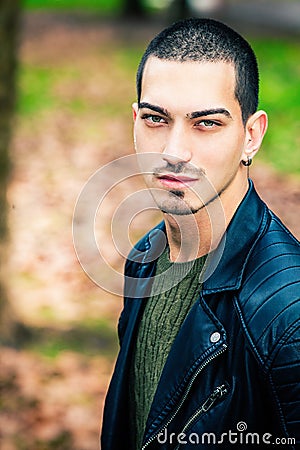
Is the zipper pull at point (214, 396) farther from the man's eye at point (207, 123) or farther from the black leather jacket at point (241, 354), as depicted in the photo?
the man's eye at point (207, 123)

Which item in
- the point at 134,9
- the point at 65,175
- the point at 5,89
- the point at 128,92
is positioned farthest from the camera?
the point at 134,9

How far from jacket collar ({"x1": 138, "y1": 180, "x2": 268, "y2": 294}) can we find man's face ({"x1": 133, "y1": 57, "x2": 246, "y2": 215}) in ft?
0.42

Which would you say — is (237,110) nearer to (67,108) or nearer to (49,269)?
(49,269)

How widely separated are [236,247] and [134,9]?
21.5m

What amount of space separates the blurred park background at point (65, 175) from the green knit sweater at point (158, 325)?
2.92 meters

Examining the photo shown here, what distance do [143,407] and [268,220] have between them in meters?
0.93

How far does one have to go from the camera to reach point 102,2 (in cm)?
2761

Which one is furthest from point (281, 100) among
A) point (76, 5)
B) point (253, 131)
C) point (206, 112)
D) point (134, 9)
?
point (76, 5)

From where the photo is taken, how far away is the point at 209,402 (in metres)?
2.41

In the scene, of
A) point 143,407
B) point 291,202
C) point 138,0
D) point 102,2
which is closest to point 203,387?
point 143,407

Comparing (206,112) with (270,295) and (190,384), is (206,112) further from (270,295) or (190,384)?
(190,384)

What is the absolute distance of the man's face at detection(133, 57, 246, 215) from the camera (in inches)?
96.7

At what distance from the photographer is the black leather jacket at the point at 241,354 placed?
7.38 ft

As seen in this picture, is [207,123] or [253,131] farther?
[253,131]
